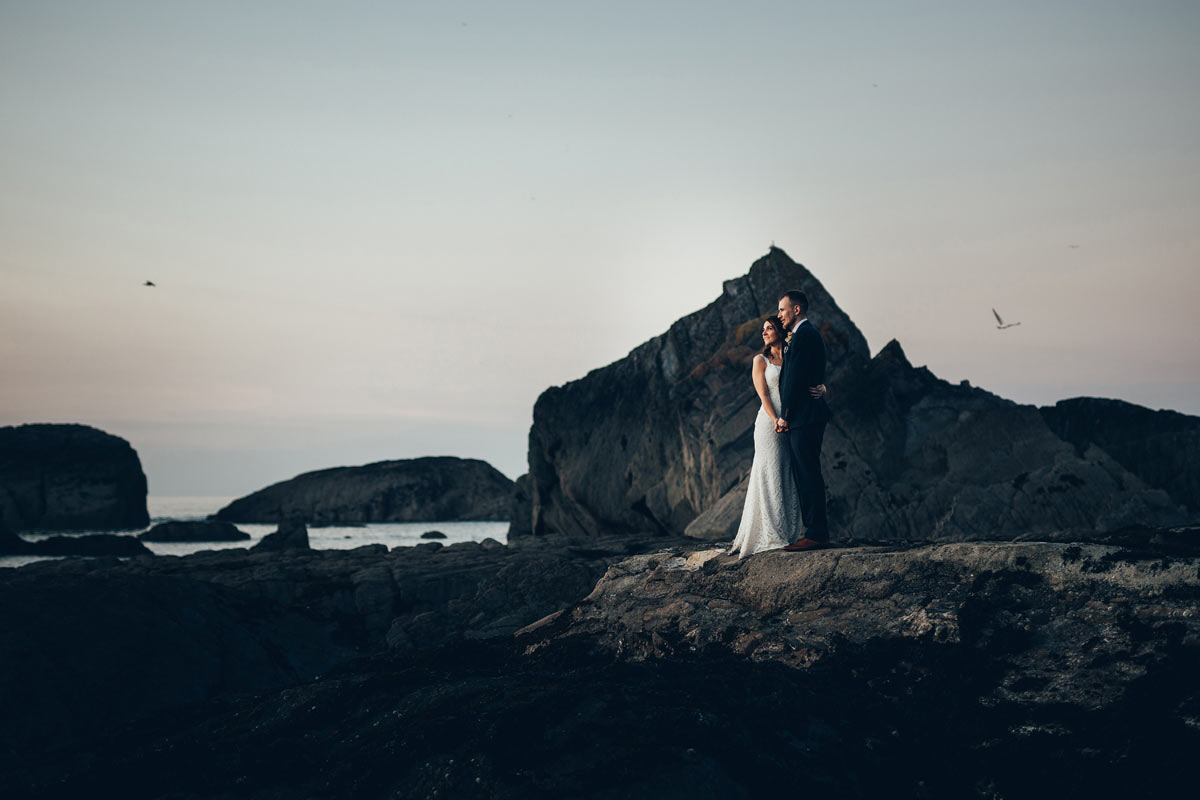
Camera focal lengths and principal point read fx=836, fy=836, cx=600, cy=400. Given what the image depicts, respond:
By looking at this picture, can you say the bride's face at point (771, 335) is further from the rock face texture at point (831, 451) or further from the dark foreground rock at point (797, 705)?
the rock face texture at point (831, 451)

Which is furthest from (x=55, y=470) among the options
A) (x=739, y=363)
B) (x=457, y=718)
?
(x=457, y=718)

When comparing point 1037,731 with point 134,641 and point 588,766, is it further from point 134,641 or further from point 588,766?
point 134,641

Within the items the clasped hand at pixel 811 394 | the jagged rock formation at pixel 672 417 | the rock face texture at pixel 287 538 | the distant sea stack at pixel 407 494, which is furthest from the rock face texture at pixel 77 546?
the distant sea stack at pixel 407 494

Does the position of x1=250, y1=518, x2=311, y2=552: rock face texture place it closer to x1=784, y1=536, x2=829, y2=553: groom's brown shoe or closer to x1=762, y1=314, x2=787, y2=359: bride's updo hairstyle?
x1=762, y1=314, x2=787, y2=359: bride's updo hairstyle

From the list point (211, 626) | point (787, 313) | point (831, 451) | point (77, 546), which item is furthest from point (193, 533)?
point (787, 313)

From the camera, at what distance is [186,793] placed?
18.0ft

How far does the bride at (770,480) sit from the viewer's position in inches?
322

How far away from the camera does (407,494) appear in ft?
305

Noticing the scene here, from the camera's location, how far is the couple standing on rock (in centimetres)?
808

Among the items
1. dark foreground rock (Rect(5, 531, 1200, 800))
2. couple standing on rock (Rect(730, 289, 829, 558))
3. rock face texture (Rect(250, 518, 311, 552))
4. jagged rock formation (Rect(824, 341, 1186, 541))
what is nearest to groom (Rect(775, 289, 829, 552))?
couple standing on rock (Rect(730, 289, 829, 558))

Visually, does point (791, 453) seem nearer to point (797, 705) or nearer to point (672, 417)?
point (797, 705)

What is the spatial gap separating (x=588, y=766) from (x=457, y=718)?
1.18 m

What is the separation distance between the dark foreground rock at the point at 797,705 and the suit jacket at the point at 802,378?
1.47 metres

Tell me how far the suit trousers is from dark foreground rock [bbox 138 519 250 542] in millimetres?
51628
